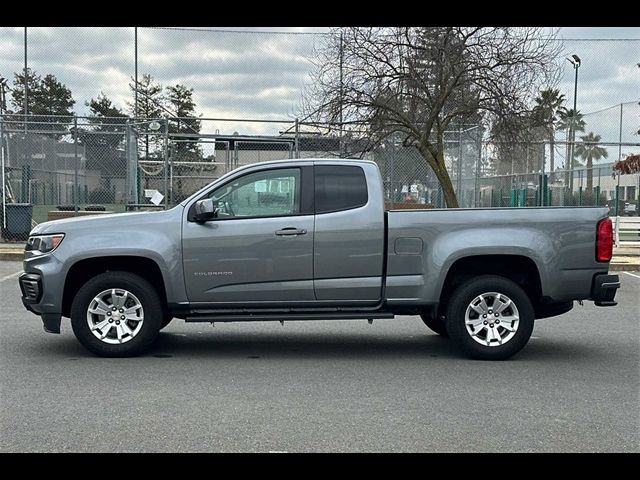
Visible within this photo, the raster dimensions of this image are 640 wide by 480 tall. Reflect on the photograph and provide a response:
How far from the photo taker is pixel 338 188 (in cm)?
712

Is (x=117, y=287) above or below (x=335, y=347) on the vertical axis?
above

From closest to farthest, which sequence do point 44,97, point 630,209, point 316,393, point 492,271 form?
point 316,393 < point 492,271 < point 630,209 < point 44,97

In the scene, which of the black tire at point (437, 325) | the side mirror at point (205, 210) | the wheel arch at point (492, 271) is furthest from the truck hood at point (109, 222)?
the black tire at point (437, 325)

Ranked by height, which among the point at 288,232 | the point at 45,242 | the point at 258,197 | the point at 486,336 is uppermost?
the point at 258,197

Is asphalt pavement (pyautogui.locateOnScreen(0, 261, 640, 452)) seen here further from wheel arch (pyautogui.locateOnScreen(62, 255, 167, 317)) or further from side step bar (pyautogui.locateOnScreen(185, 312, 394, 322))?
wheel arch (pyautogui.locateOnScreen(62, 255, 167, 317))

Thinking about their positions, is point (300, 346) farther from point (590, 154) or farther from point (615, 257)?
point (590, 154)

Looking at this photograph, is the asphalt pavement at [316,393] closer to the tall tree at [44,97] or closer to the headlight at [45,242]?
the headlight at [45,242]

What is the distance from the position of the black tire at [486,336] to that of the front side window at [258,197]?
1892mm

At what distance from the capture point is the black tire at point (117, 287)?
6.84 m

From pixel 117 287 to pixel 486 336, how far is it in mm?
3729

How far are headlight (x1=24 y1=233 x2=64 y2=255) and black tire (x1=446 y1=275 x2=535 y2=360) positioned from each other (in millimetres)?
4007

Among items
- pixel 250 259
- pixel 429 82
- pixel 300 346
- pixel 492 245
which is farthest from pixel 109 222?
pixel 429 82

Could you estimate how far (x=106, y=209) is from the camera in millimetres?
20953

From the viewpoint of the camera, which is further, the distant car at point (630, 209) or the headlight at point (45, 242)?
the distant car at point (630, 209)
